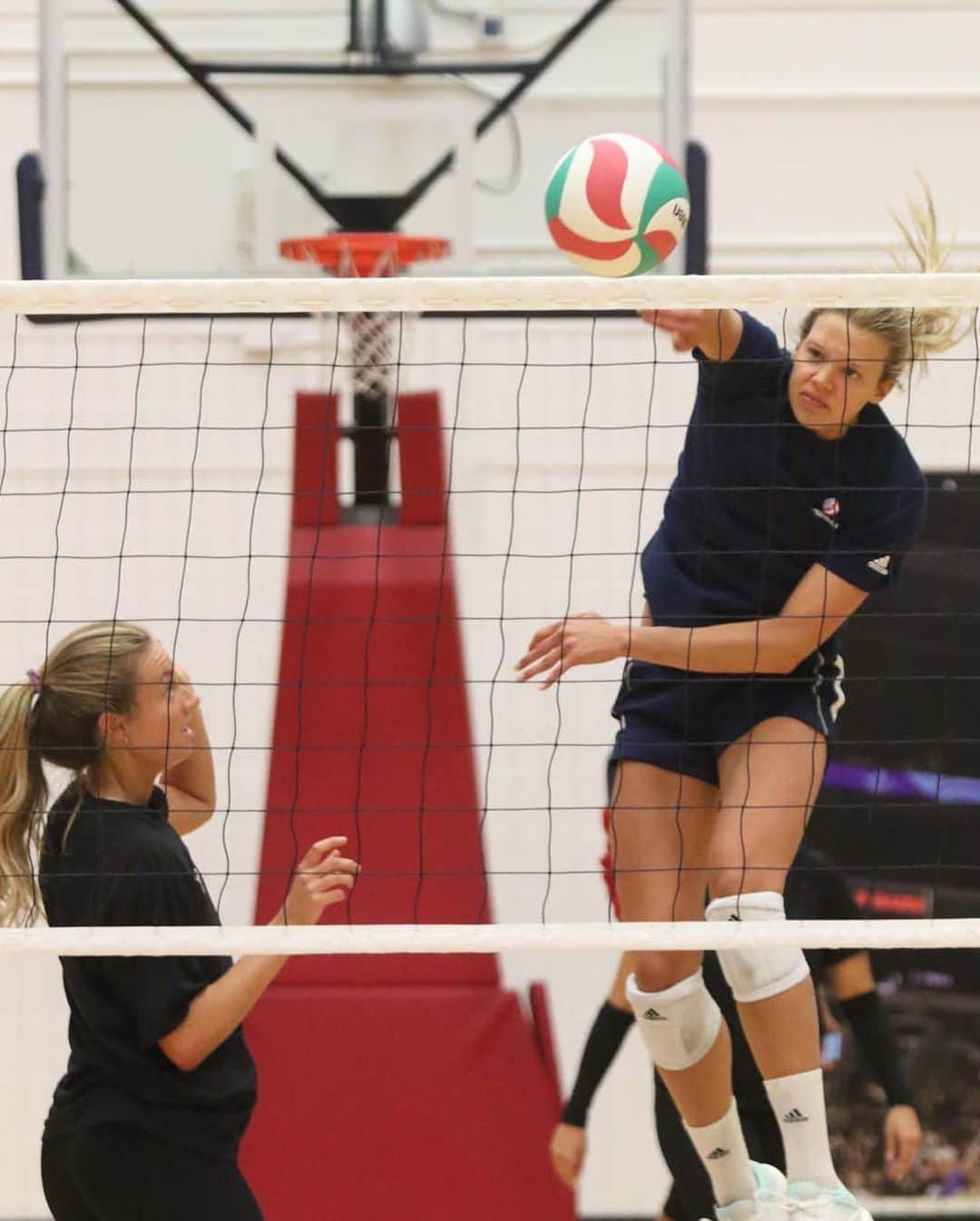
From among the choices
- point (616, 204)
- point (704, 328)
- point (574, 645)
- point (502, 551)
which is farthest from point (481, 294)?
point (502, 551)

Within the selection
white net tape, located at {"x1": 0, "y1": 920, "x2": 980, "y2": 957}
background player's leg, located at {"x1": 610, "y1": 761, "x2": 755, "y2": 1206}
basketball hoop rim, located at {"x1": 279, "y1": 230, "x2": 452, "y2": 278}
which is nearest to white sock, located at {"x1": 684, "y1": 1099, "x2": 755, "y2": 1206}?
background player's leg, located at {"x1": 610, "y1": 761, "x2": 755, "y2": 1206}

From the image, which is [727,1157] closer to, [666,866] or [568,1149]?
[666,866]

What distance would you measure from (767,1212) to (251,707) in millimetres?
2854

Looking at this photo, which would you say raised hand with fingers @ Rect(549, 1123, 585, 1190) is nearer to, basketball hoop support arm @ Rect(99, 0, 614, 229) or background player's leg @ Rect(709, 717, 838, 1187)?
background player's leg @ Rect(709, 717, 838, 1187)

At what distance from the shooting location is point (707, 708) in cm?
303

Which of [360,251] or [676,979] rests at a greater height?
[360,251]

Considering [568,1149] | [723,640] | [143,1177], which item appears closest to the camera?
[143,1177]

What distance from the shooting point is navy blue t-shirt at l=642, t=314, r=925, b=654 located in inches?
116

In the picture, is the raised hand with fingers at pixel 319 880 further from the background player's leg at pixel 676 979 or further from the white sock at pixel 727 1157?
the white sock at pixel 727 1157

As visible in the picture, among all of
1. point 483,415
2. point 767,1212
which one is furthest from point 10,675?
point 767,1212

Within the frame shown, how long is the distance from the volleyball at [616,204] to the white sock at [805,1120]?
1280 millimetres

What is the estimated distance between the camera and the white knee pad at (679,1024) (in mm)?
2918

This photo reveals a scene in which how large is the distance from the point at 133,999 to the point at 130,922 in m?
0.15

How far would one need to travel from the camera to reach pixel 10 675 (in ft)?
17.3
